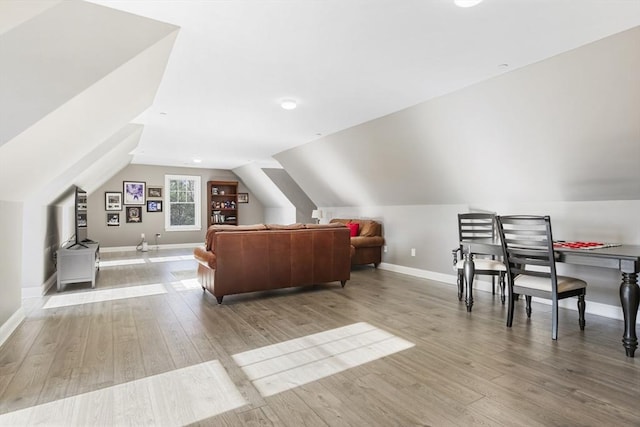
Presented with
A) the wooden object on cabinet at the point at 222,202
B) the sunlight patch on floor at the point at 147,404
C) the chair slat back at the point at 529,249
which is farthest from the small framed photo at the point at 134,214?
the chair slat back at the point at 529,249

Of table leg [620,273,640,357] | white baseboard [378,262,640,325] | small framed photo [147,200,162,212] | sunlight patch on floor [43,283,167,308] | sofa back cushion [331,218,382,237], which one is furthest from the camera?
small framed photo [147,200,162,212]

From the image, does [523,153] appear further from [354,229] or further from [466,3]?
[354,229]

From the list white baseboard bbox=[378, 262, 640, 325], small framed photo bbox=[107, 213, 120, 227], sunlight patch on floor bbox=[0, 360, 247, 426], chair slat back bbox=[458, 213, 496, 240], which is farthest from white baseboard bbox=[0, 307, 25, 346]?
small framed photo bbox=[107, 213, 120, 227]

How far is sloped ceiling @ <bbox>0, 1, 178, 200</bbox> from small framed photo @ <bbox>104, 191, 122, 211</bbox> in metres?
6.64

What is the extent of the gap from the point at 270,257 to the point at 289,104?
71.5 inches

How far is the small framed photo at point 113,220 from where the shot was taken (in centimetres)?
911

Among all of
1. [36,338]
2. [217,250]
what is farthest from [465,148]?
[36,338]

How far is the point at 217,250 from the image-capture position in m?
3.91

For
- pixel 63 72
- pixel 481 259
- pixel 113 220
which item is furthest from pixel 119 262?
pixel 481 259

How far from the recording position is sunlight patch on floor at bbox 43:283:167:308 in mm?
4062

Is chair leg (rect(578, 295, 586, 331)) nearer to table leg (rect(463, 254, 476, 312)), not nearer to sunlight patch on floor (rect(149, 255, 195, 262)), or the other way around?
table leg (rect(463, 254, 476, 312))

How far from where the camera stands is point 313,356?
2.56m

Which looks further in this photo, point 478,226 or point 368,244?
point 368,244

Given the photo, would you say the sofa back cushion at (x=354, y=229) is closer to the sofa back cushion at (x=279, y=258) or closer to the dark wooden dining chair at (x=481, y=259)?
the sofa back cushion at (x=279, y=258)
